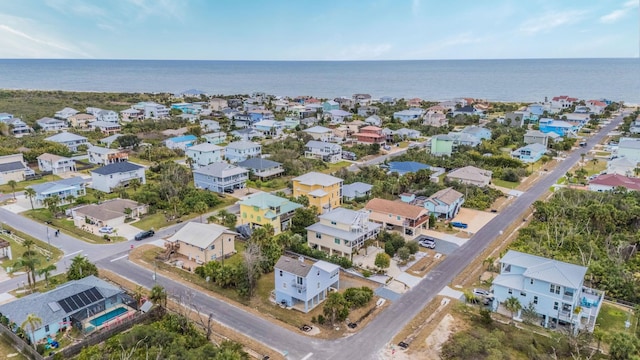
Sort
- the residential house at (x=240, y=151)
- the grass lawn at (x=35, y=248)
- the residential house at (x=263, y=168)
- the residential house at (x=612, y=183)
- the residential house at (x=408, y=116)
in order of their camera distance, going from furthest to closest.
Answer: the residential house at (x=408, y=116)
the residential house at (x=240, y=151)
the residential house at (x=263, y=168)
the residential house at (x=612, y=183)
the grass lawn at (x=35, y=248)

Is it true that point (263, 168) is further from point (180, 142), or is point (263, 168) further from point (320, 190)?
point (180, 142)

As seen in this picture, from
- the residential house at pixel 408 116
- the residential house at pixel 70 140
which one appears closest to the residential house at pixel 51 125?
the residential house at pixel 70 140

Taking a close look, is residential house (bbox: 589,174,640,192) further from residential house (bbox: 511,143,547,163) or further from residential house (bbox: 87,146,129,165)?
residential house (bbox: 87,146,129,165)

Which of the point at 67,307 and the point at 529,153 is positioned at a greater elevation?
the point at 529,153

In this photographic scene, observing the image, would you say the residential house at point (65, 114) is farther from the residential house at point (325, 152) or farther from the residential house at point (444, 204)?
the residential house at point (444, 204)

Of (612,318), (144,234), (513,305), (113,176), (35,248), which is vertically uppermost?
(113,176)


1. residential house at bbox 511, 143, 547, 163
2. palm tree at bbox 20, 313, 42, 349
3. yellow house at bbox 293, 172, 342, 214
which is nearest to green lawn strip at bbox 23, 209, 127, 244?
palm tree at bbox 20, 313, 42, 349

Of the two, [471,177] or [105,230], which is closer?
[105,230]

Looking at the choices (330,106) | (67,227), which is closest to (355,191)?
(67,227)
